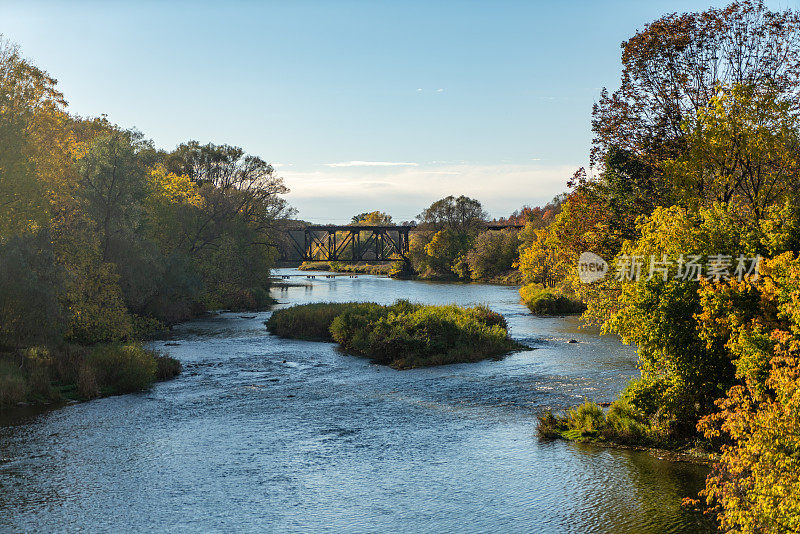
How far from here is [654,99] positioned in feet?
102

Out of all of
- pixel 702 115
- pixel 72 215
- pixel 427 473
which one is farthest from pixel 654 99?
pixel 72 215

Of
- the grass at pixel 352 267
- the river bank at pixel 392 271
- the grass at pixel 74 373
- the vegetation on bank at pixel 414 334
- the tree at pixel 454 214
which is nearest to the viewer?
the grass at pixel 74 373

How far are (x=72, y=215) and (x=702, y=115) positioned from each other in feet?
113

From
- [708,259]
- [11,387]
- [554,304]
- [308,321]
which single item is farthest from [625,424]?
[554,304]

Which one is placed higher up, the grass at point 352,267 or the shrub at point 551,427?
the grass at point 352,267

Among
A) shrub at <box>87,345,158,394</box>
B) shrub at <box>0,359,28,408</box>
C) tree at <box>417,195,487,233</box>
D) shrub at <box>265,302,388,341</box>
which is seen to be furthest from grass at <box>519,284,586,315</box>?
tree at <box>417,195,487,233</box>

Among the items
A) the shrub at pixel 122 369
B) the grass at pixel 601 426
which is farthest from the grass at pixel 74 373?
the grass at pixel 601 426

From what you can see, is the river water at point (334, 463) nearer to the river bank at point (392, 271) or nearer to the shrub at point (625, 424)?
the shrub at point (625, 424)

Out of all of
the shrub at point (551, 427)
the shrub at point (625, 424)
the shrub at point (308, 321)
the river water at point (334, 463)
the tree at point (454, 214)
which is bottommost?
the river water at point (334, 463)

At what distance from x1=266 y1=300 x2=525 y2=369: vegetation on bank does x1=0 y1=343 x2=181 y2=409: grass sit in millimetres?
11687

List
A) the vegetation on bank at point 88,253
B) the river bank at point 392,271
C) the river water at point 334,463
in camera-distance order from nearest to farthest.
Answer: the river water at point 334,463
the vegetation on bank at point 88,253
the river bank at point 392,271

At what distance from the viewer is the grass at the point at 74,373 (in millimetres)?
25267

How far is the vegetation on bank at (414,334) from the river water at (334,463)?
452 cm

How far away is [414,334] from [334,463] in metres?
18.5
